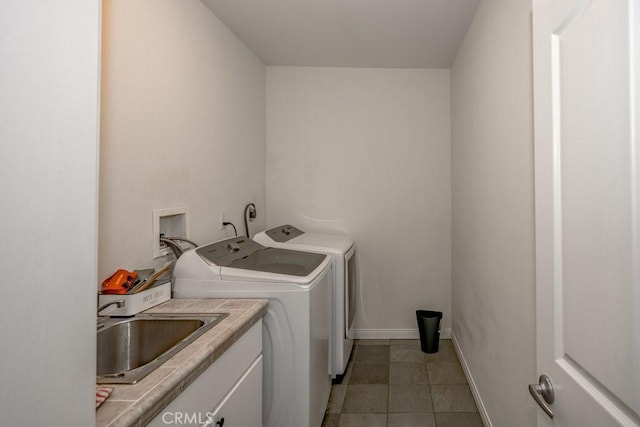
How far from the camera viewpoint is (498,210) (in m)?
1.88

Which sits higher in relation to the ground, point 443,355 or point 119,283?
point 119,283

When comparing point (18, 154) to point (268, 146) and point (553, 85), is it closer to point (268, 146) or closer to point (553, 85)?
point (553, 85)

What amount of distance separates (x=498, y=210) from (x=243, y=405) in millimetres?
1499

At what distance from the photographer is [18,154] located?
46 cm

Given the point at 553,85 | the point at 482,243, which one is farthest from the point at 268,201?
the point at 553,85

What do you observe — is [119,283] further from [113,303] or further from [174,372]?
[174,372]

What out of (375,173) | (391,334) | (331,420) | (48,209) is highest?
(375,173)

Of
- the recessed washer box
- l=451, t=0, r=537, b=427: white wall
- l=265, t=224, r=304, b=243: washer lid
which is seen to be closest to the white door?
l=451, t=0, r=537, b=427: white wall

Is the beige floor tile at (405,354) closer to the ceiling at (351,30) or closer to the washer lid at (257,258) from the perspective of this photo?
the washer lid at (257,258)

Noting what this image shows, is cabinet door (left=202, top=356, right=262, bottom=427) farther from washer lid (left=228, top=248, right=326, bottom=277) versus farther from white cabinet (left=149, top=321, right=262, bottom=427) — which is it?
washer lid (left=228, top=248, right=326, bottom=277)

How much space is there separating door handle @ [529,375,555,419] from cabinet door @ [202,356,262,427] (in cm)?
92

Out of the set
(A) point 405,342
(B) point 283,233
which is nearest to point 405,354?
(A) point 405,342

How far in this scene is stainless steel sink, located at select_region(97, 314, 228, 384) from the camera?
133 cm

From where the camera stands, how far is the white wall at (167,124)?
150 cm
